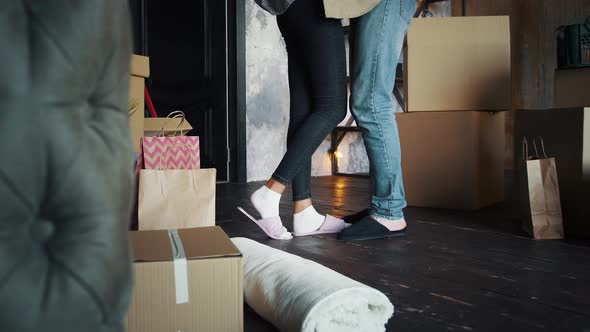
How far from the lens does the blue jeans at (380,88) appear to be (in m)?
1.53

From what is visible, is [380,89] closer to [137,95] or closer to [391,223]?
[391,223]

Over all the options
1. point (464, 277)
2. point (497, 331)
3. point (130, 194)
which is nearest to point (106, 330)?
point (130, 194)

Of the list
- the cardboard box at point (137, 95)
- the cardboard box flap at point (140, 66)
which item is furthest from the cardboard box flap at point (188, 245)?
the cardboard box flap at point (140, 66)

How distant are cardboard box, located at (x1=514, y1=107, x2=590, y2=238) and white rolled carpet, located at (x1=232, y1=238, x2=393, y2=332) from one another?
117 cm

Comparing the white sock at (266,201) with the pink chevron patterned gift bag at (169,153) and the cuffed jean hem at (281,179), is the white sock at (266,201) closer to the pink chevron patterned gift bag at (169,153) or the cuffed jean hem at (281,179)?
the cuffed jean hem at (281,179)

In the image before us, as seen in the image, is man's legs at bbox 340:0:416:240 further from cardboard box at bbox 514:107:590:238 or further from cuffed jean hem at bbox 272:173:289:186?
cardboard box at bbox 514:107:590:238

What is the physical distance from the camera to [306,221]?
1698 millimetres

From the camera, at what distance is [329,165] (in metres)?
4.30

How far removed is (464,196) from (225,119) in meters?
1.96

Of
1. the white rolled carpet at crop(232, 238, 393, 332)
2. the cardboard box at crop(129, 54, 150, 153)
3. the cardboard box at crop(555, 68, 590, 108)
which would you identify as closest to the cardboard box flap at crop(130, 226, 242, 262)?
the white rolled carpet at crop(232, 238, 393, 332)

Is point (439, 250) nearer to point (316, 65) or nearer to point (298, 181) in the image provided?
point (298, 181)

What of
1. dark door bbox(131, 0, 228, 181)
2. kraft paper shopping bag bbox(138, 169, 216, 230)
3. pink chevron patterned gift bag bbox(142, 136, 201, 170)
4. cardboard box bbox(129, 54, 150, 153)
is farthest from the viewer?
dark door bbox(131, 0, 228, 181)

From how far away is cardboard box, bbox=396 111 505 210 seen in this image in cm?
238

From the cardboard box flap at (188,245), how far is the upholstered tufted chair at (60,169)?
1.22 ft
